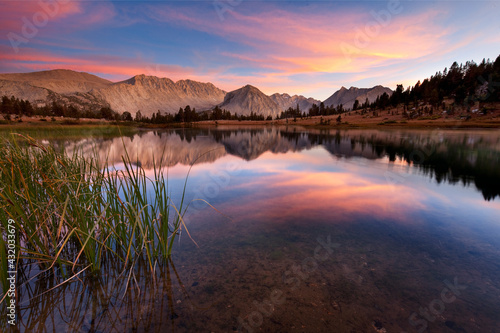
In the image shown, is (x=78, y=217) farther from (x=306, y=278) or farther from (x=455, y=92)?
(x=455, y=92)

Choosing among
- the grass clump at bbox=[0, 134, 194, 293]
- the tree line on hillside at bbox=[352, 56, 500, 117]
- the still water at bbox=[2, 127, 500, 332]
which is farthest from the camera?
the tree line on hillside at bbox=[352, 56, 500, 117]

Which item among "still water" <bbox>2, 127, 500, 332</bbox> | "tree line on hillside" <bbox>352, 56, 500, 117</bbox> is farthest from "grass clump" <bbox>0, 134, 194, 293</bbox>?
"tree line on hillside" <bbox>352, 56, 500, 117</bbox>

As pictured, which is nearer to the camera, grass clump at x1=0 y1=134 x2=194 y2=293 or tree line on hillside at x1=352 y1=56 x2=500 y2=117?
grass clump at x1=0 y1=134 x2=194 y2=293

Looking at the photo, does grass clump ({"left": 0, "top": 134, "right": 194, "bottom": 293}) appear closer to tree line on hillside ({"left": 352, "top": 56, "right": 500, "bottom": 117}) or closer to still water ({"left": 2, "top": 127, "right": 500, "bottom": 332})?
still water ({"left": 2, "top": 127, "right": 500, "bottom": 332})

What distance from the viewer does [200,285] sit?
225 inches

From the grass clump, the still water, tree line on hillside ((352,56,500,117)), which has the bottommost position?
the still water

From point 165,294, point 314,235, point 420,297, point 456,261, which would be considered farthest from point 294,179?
point 165,294

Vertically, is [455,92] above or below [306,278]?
above

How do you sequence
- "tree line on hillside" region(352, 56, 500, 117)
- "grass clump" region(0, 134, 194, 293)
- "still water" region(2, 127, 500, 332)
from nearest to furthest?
"still water" region(2, 127, 500, 332) < "grass clump" region(0, 134, 194, 293) < "tree line on hillside" region(352, 56, 500, 117)

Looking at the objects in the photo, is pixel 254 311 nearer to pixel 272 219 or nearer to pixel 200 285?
pixel 200 285

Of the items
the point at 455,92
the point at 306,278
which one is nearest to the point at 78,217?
the point at 306,278

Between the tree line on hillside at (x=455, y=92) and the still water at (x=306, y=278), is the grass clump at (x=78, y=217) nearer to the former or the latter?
the still water at (x=306, y=278)

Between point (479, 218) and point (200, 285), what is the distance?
12929 millimetres

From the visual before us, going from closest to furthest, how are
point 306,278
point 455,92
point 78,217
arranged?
point 78,217 < point 306,278 < point 455,92
